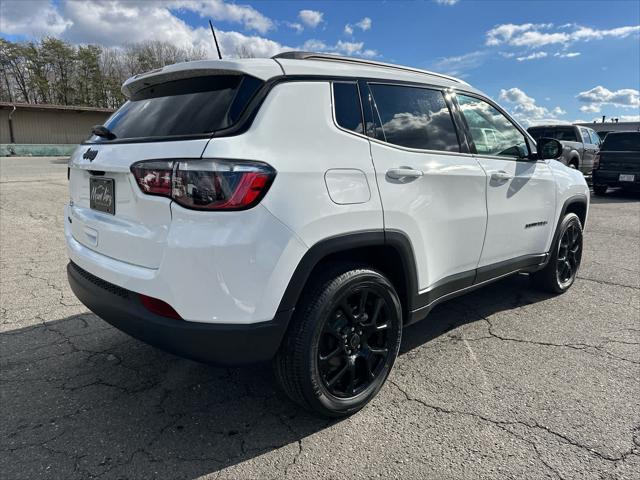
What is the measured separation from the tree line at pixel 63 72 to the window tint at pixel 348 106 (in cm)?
4763

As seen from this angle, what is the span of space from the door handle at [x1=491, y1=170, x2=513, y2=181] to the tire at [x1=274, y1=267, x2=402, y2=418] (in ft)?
4.57

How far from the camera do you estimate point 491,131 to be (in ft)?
12.1

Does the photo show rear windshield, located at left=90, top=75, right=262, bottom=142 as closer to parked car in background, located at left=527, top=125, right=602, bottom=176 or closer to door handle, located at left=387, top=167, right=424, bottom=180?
door handle, located at left=387, top=167, right=424, bottom=180

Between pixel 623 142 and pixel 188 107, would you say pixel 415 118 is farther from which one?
pixel 623 142

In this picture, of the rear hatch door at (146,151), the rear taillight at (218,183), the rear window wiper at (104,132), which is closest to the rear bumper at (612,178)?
the rear hatch door at (146,151)

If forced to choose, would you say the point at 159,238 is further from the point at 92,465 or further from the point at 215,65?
the point at 92,465

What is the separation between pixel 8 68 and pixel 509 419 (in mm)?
56997

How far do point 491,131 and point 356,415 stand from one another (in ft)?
8.17

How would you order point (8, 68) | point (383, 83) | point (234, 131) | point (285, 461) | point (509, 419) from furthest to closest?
point (8, 68), point (383, 83), point (509, 419), point (285, 461), point (234, 131)

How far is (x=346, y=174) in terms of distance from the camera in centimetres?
236

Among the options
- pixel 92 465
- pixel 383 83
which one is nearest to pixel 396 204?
pixel 383 83

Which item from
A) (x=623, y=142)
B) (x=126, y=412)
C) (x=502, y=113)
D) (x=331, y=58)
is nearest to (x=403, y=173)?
(x=331, y=58)

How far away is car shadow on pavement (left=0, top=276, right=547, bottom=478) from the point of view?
7.22 ft

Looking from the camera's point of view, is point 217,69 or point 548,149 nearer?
point 217,69
